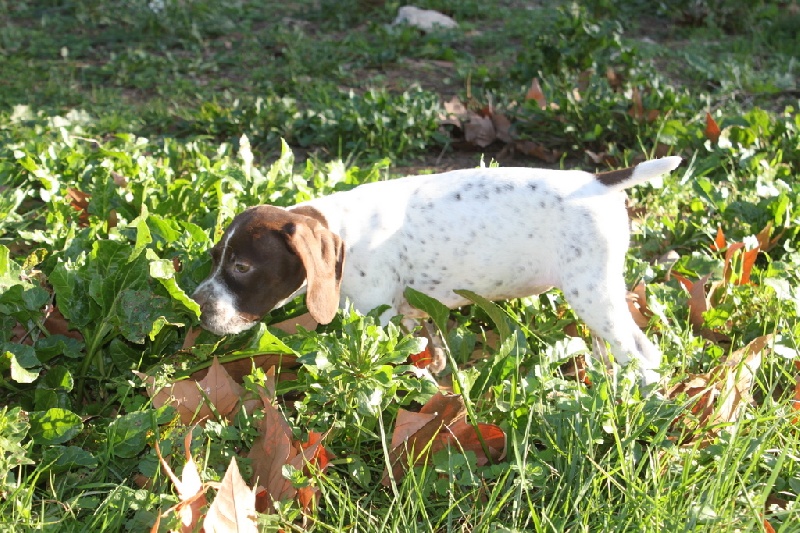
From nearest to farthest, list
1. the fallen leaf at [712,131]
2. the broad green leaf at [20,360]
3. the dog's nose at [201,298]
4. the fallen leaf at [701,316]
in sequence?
the broad green leaf at [20,360]
the dog's nose at [201,298]
the fallen leaf at [701,316]
the fallen leaf at [712,131]

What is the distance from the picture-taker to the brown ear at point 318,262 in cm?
340

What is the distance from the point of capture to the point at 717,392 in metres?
3.36

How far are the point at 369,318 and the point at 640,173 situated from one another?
4.40 ft

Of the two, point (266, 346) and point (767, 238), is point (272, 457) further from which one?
point (767, 238)

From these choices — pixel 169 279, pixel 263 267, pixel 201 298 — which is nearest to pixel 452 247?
pixel 263 267

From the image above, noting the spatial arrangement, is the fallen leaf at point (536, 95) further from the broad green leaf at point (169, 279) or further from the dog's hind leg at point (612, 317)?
the broad green leaf at point (169, 279)

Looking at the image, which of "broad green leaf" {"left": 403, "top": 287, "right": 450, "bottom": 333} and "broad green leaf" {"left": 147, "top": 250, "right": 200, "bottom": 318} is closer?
"broad green leaf" {"left": 147, "top": 250, "right": 200, "bottom": 318}

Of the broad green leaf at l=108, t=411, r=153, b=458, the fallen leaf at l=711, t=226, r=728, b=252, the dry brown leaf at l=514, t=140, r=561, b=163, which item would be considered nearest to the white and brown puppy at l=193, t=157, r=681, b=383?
the broad green leaf at l=108, t=411, r=153, b=458

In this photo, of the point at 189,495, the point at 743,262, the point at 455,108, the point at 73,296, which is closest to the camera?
the point at 189,495

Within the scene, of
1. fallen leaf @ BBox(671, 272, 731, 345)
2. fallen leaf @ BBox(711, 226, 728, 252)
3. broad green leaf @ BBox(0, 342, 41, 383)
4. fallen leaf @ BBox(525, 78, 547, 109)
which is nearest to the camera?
broad green leaf @ BBox(0, 342, 41, 383)

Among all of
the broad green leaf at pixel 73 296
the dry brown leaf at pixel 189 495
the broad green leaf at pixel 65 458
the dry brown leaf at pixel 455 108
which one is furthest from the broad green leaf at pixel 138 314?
the dry brown leaf at pixel 455 108

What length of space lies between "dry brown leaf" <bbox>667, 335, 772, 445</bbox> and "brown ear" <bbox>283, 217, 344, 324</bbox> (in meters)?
1.28

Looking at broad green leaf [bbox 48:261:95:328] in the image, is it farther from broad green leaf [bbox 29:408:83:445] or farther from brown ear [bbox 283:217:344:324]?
brown ear [bbox 283:217:344:324]

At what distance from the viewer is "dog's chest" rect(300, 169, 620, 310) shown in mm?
3758
